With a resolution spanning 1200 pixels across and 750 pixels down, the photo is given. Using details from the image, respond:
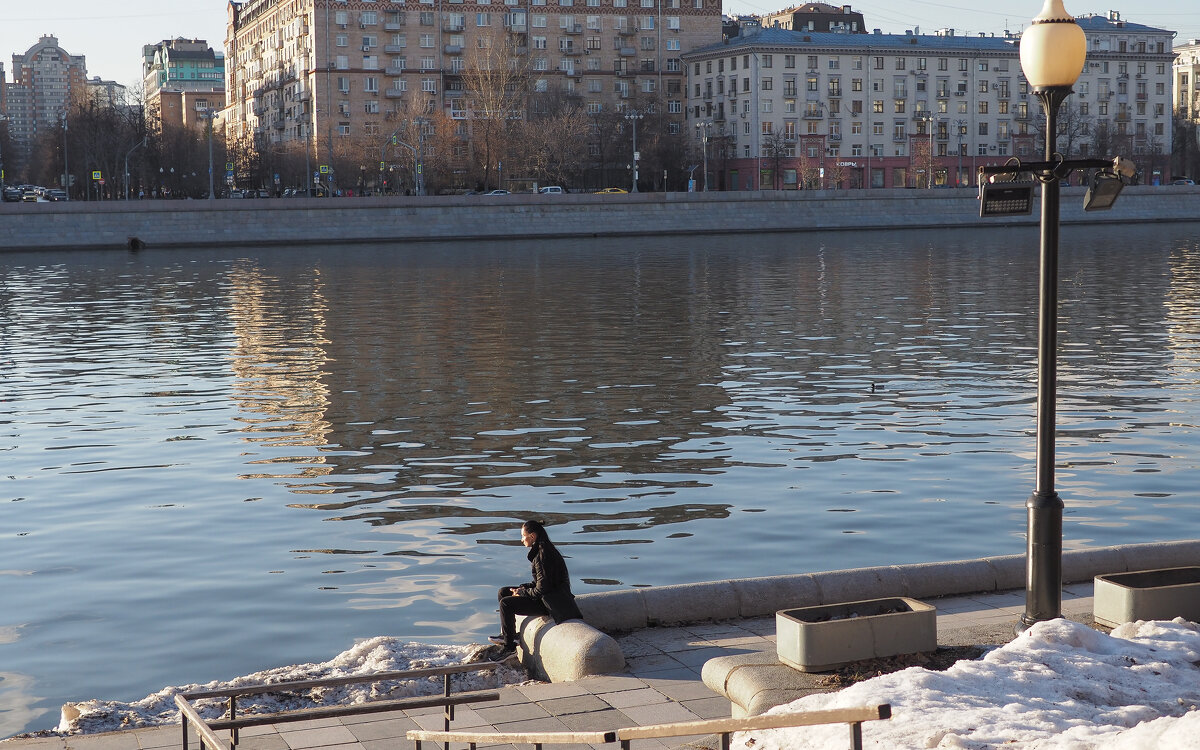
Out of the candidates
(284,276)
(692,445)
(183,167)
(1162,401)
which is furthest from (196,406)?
(183,167)

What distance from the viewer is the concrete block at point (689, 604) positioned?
9.86m

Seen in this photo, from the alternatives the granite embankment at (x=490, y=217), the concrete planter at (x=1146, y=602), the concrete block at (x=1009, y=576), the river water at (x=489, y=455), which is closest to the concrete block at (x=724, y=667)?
the concrete planter at (x=1146, y=602)

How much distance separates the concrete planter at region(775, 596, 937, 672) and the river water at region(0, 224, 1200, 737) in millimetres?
3809

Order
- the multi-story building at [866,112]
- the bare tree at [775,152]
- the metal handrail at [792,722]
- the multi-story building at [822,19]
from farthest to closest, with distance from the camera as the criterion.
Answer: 1. the multi-story building at [822,19]
2. the multi-story building at [866,112]
3. the bare tree at [775,152]
4. the metal handrail at [792,722]

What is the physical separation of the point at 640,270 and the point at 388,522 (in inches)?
1637

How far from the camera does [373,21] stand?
12094cm

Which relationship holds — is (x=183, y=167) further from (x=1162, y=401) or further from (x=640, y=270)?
(x=1162, y=401)

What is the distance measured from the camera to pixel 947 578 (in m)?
10.4

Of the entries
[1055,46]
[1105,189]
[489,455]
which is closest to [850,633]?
[1105,189]

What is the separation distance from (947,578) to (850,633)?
275 centimetres

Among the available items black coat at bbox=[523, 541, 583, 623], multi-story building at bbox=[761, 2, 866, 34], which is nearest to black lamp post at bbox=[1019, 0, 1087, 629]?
black coat at bbox=[523, 541, 583, 623]

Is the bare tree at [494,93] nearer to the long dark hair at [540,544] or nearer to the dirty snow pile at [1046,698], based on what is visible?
the long dark hair at [540,544]

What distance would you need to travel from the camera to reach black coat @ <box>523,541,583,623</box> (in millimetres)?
9617

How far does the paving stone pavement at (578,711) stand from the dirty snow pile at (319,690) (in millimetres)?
472
